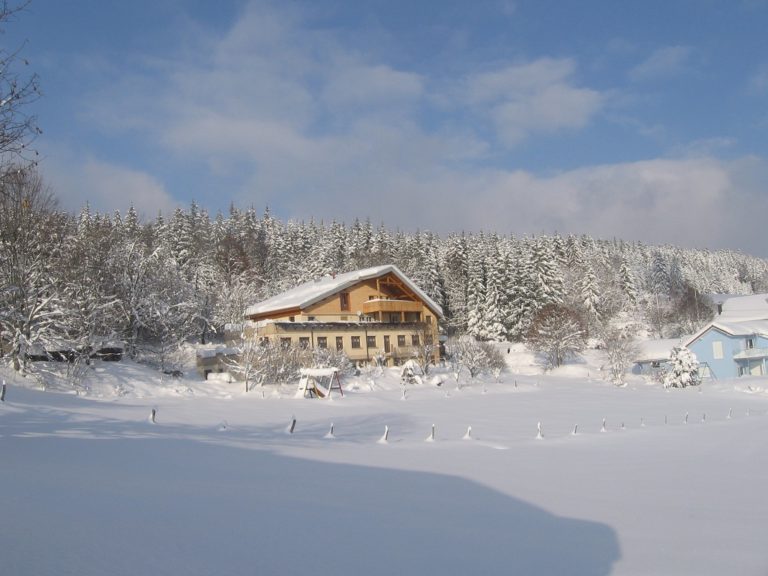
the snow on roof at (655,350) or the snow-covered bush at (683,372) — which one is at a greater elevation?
the snow on roof at (655,350)

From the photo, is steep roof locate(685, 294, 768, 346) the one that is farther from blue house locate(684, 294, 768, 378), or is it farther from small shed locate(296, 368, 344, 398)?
small shed locate(296, 368, 344, 398)

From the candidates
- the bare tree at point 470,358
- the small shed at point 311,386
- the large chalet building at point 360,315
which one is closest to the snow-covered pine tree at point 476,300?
the large chalet building at point 360,315

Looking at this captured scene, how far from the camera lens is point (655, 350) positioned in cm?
5531

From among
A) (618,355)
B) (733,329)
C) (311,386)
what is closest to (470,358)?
(618,355)

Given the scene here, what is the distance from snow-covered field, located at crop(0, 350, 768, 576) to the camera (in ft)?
18.8

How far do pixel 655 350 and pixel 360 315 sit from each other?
27.7 meters

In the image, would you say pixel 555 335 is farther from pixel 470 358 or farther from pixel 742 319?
pixel 742 319

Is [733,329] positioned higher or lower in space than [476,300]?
lower

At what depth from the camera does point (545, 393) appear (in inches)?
1366

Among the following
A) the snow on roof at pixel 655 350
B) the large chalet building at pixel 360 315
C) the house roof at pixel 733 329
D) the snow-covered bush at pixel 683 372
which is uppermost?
the large chalet building at pixel 360 315

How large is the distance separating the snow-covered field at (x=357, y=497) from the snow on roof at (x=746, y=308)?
181 feet

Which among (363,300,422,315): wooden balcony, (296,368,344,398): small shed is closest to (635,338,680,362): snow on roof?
(363,300,422,315): wooden balcony

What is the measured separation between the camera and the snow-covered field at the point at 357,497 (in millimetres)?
5719

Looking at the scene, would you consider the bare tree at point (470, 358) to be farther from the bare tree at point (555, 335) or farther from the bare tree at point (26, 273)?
the bare tree at point (26, 273)
